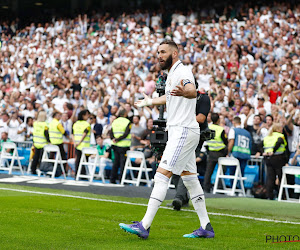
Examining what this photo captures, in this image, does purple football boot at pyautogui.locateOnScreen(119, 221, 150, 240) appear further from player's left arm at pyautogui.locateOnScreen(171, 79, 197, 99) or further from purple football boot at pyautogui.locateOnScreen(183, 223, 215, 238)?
player's left arm at pyautogui.locateOnScreen(171, 79, 197, 99)

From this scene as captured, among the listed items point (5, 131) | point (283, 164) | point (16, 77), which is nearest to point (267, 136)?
point (283, 164)

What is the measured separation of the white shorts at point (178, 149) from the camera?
22.8ft

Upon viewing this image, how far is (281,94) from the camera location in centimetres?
1767

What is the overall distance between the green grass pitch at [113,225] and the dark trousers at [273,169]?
225 cm

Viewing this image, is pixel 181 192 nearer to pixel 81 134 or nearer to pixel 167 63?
pixel 167 63

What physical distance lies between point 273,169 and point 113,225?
7470 mm

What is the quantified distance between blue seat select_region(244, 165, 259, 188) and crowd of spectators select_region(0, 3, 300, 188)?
2.77 ft

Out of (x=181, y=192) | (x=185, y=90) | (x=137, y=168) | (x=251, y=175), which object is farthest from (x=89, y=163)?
(x=185, y=90)

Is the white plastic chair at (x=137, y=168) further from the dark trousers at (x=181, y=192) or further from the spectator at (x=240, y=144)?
the dark trousers at (x=181, y=192)

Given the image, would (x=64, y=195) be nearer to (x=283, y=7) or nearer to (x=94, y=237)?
(x=94, y=237)

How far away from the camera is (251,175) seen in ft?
50.8

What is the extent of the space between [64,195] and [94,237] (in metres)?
5.50

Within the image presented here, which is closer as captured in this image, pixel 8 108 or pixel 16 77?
pixel 8 108

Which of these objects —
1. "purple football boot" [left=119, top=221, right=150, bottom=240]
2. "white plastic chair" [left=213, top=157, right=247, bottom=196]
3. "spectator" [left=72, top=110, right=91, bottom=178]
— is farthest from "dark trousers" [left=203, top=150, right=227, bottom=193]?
"purple football boot" [left=119, top=221, right=150, bottom=240]
